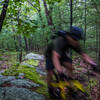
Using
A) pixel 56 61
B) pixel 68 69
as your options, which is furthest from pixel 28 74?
pixel 56 61

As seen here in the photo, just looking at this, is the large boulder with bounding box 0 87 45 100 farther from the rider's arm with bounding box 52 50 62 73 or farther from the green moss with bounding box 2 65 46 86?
the rider's arm with bounding box 52 50 62 73

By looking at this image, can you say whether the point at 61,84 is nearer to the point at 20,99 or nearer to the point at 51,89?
the point at 51,89

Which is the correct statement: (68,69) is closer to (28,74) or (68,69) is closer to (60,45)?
(60,45)

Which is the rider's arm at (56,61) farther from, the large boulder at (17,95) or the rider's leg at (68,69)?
the large boulder at (17,95)

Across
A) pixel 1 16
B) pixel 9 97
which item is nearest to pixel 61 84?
pixel 9 97

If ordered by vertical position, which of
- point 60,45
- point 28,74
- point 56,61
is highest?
point 60,45

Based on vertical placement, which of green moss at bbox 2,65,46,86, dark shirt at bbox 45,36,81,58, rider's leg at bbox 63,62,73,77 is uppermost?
dark shirt at bbox 45,36,81,58

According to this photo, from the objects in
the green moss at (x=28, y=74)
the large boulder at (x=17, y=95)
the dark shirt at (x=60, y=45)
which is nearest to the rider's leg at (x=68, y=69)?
the dark shirt at (x=60, y=45)

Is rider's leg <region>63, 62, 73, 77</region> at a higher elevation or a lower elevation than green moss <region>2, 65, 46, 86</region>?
higher

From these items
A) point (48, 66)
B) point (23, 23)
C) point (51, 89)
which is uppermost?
point (23, 23)

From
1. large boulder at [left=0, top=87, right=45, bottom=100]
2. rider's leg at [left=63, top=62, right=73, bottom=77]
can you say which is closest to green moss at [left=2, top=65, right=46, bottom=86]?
large boulder at [left=0, top=87, right=45, bottom=100]

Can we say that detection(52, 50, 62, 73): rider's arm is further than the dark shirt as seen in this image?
No

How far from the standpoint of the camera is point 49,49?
6.86 ft

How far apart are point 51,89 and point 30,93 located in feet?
1.95
